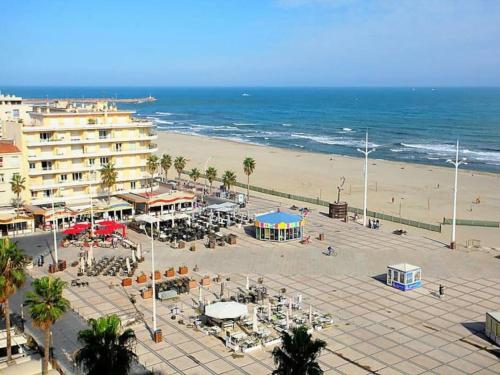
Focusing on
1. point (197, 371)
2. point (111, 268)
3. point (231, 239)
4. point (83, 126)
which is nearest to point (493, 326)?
point (197, 371)

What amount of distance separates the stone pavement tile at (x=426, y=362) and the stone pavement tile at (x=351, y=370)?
310 cm

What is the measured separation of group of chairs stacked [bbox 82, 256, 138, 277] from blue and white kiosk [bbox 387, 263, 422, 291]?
19102 mm

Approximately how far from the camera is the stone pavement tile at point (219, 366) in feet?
92.1

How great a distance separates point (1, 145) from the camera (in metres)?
57.0

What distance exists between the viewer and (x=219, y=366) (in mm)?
28484

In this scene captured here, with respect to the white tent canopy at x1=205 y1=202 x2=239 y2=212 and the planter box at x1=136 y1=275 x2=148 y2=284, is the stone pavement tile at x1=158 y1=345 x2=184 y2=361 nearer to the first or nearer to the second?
the planter box at x1=136 y1=275 x2=148 y2=284

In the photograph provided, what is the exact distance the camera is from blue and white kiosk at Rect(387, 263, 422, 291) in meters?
39.8

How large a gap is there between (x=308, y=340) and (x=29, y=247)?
120 ft

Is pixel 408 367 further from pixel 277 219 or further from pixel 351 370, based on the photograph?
pixel 277 219

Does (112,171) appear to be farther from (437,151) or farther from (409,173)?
(437,151)

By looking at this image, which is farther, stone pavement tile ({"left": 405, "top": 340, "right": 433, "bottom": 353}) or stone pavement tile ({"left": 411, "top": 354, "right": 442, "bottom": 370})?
stone pavement tile ({"left": 405, "top": 340, "right": 433, "bottom": 353})

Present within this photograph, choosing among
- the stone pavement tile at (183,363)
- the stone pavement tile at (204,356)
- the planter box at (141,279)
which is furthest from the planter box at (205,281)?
the stone pavement tile at (183,363)

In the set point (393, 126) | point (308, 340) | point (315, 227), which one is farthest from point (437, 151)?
point (308, 340)

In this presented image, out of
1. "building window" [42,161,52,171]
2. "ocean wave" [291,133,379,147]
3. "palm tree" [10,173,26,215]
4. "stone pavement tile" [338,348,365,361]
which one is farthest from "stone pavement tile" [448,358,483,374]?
"ocean wave" [291,133,379,147]
